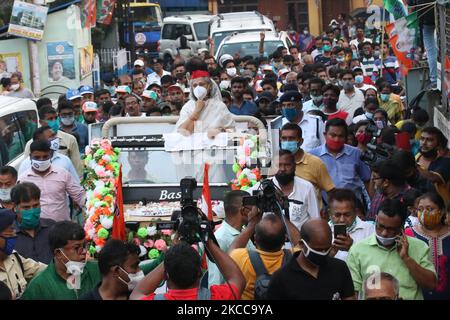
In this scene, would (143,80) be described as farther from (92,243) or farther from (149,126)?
(92,243)

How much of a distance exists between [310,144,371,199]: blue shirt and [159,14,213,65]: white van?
25.0 metres

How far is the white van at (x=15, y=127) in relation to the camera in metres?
14.0

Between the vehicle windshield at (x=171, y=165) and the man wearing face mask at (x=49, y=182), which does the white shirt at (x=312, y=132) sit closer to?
the vehicle windshield at (x=171, y=165)

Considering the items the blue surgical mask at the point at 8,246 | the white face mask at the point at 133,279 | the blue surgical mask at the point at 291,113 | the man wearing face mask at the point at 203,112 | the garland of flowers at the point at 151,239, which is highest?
the man wearing face mask at the point at 203,112

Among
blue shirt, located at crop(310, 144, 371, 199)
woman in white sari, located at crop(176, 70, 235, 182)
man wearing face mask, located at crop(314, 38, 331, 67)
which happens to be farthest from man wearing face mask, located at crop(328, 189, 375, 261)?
man wearing face mask, located at crop(314, 38, 331, 67)

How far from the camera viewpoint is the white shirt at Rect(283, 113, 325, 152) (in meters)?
13.0

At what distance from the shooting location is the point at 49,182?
11.5 m

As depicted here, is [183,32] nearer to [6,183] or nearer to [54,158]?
[54,158]

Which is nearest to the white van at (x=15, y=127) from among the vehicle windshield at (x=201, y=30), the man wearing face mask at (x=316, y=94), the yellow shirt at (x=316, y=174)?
the man wearing face mask at (x=316, y=94)

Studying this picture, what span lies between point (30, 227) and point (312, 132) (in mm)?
4473

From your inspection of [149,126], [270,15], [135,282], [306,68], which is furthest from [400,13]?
[270,15]

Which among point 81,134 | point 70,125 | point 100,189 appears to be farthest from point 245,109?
point 100,189

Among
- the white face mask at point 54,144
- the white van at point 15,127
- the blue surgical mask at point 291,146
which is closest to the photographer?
the blue surgical mask at point 291,146

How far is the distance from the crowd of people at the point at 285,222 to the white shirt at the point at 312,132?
0.6 inches
